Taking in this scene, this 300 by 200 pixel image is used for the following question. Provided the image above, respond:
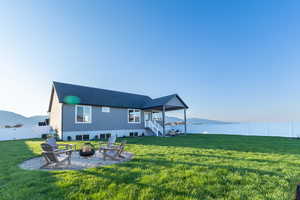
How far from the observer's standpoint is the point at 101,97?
14852 mm

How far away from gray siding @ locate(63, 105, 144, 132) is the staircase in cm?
70

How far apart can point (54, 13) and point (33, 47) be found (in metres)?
3.17

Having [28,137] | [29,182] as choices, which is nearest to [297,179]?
[29,182]

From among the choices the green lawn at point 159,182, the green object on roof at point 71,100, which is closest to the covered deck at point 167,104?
the green object on roof at point 71,100

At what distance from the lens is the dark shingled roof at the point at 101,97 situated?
1305 centimetres

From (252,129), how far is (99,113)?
16378mm

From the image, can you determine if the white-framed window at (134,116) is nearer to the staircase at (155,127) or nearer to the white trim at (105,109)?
the staircase at (155,127)

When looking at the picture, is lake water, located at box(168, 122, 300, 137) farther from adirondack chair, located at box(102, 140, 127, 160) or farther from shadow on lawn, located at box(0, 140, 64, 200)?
shadow on lawn, located at box(0, 140, 64, 200)

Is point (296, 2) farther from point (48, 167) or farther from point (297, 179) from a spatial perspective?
point (48, 167)

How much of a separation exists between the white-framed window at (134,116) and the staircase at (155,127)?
110 cm

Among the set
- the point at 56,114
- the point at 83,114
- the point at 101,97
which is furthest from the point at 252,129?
the point at 56,114

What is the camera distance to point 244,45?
1371cm

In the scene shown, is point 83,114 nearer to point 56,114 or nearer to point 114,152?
point 56,114

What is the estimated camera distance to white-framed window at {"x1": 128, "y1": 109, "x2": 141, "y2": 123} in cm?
1597
